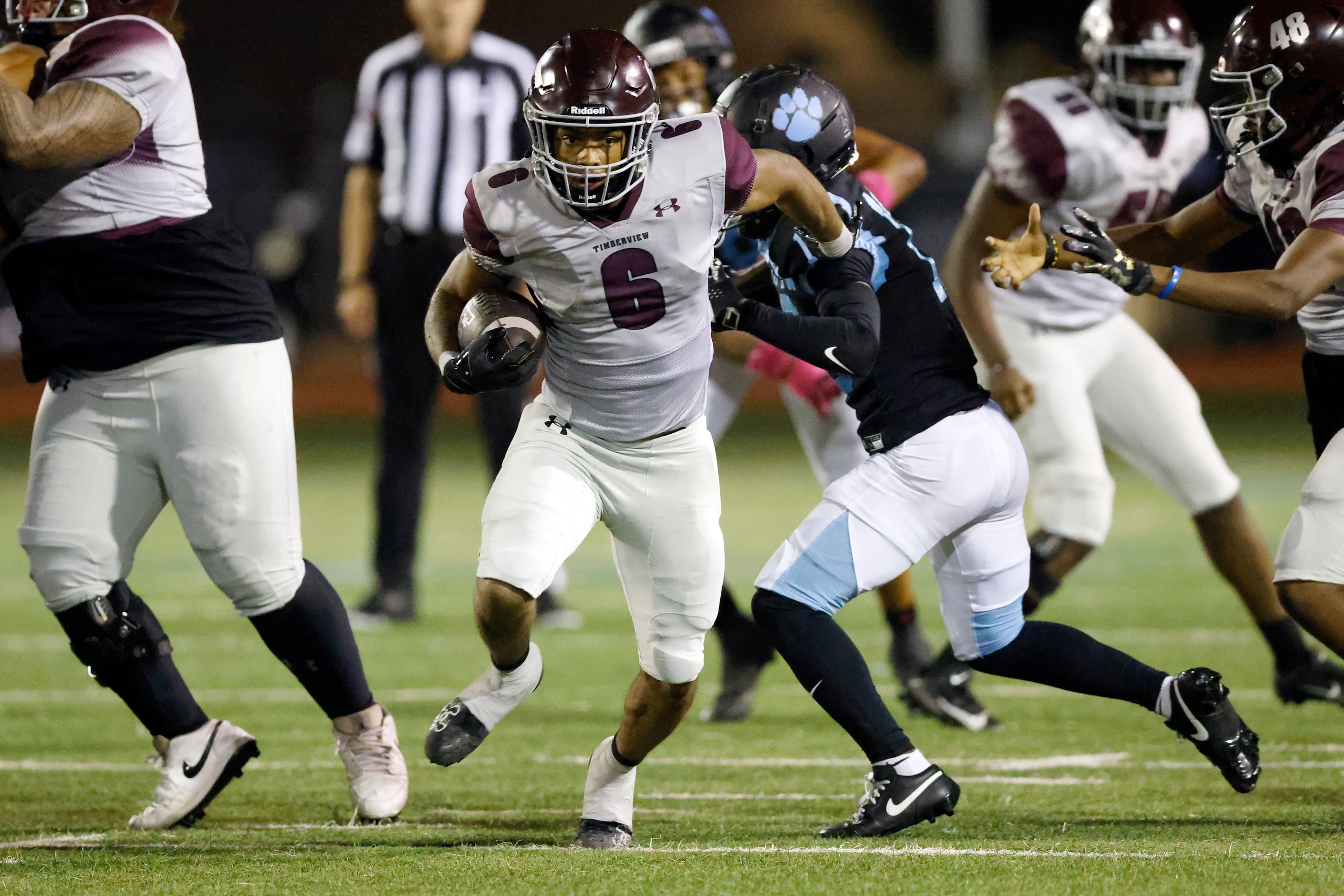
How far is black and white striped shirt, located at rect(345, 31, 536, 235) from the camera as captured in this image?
260 inches

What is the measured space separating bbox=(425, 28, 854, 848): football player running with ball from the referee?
131 inches

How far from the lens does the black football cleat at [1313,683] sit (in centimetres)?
465

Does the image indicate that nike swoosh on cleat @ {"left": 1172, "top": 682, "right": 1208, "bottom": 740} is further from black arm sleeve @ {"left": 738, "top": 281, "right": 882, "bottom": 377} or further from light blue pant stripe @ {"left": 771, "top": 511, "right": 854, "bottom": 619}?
black arm sleeve @ {"left": 738, "top": 281, "right": 882, "bottom": 377}

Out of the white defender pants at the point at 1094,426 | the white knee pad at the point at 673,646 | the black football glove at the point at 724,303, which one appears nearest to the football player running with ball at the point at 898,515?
the black football glove at the point at 724,303

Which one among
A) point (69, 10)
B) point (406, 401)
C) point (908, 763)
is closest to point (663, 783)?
point (908, 763)

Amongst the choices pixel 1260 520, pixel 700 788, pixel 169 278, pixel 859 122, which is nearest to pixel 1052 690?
pixel 700 788

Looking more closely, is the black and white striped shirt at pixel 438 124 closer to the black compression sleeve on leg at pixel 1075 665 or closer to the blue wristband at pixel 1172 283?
the black compression sleeve on leg at pixel 1075 665

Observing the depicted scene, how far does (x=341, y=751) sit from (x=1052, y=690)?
2.47 m

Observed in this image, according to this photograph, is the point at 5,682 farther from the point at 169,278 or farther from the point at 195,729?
the point at 169,278

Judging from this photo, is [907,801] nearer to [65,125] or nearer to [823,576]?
[823,576]

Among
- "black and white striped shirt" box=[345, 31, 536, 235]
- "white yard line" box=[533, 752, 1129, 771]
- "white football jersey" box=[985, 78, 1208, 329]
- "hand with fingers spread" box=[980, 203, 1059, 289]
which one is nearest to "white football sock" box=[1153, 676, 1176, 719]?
"white yard line" box=[533, 752, 1129, 771]

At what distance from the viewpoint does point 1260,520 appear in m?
8.66

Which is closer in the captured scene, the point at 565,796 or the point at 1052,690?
the point at 565,796

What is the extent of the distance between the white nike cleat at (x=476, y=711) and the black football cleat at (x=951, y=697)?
63.2 inches
